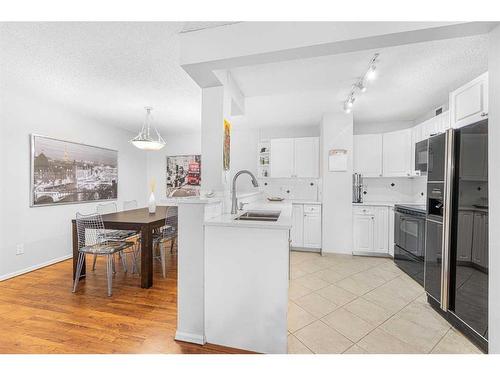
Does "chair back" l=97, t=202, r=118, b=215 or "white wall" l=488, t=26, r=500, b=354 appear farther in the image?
"chair back" l=97, t=202, r=118, b=215

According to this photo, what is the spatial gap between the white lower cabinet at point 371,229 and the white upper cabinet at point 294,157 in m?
1.08

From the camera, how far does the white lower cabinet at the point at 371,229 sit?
3.81 m

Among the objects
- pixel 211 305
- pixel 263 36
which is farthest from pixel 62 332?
pixel 263 36

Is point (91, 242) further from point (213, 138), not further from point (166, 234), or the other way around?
point (213, 138)

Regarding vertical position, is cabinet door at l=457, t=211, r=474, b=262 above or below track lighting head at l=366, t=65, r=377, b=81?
below

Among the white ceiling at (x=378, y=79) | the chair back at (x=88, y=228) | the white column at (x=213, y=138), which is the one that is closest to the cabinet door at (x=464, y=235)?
the white ceiling at (x=378, y=79)

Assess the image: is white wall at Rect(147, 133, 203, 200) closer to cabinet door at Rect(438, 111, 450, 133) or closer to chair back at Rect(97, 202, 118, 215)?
chair back at Rect(97, 202, 118, 215)

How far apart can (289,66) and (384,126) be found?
3024 millimetres

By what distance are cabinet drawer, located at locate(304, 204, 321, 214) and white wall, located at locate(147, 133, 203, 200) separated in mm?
2746

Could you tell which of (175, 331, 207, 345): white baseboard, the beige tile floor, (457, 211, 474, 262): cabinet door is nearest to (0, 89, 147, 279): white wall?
(175, 331, 207, 345): white baseboard

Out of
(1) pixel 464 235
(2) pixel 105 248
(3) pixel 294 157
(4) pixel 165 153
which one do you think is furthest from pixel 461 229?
(4) pixel 165 153

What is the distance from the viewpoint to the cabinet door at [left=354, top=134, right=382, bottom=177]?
13.5 feet

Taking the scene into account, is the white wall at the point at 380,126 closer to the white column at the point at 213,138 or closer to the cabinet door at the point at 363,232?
the cabinet door at the point at 363,232

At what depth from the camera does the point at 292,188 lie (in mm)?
4930
